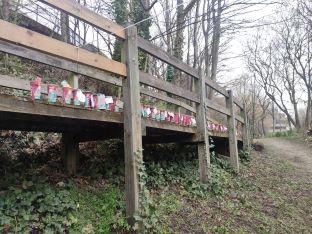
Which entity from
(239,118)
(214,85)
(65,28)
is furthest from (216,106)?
(65,28)

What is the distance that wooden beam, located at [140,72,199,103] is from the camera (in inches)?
200

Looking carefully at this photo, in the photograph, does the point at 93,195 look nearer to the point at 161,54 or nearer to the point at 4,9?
the point at 161,54

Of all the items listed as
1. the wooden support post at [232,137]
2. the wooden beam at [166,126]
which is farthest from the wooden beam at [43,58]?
the wooden support post at [232,137]

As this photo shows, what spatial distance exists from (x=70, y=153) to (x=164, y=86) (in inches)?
75.5

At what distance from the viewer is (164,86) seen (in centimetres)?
564

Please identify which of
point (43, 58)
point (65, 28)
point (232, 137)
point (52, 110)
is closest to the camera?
point (52, 110)

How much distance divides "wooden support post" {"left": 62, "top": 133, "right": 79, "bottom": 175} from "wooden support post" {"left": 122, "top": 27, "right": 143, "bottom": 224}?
1.66 metres

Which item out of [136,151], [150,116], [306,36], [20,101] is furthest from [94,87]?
[306,36]

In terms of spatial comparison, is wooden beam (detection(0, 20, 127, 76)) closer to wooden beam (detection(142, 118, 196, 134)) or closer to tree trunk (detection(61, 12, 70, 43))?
wooden beam (detection(142, 118, 196, 134))

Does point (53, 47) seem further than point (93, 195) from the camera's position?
No

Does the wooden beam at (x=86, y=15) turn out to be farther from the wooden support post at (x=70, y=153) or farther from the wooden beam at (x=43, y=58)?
the wooden support post at (x=70, y=153)

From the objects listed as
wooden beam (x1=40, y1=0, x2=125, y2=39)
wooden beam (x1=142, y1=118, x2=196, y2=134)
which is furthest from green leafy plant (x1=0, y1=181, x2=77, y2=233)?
wooden beam (x1=40, y1=0, x2=125, y2=39)

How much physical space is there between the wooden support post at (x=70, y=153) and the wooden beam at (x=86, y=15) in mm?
2180

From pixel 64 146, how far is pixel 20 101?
2.52 meters
